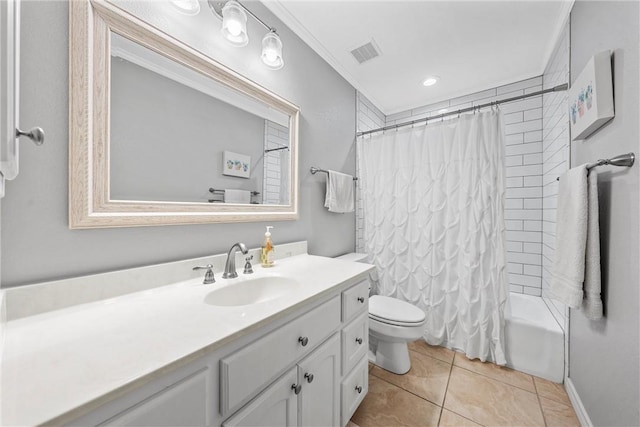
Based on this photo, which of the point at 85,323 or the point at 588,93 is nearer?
the point at 85,323

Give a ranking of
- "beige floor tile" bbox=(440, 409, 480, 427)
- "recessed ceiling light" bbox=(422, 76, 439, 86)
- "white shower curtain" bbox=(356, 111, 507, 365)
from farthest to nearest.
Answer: "recessed ceiling light" bbox=(422, 76, 439, 86) → "white shower curtain" bbox=(356, 111, 507, 365) → "beige floor tile" bbox=(440, 409, 480, 427)

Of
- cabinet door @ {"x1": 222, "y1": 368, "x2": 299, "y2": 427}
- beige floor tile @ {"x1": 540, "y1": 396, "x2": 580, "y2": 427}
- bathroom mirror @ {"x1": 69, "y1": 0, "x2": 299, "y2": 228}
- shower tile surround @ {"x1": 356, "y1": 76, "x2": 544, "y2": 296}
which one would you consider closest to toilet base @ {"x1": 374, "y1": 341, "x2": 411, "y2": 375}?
beige floor tile @ {"x1": 540, "y1": 396, "x2": 580, "y2": 427}

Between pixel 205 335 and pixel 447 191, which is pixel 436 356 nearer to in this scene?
pixel 447 191

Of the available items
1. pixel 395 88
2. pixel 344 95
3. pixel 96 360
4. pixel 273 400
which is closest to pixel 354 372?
pixel 273 400

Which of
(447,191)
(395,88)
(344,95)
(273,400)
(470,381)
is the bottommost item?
(470,381)

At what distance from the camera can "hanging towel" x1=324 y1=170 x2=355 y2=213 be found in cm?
184

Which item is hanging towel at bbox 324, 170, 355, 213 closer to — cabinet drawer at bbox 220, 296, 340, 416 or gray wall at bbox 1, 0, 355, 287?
gray wall at bbox 1, 0, 355, 287

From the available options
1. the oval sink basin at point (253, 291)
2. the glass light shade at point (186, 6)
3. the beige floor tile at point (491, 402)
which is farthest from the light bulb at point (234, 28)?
the beige floor tile at point (491, 402)

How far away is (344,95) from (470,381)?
7.81 ft

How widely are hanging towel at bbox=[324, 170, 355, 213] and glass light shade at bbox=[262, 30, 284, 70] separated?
2.63 ft

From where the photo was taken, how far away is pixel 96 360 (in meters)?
0.50

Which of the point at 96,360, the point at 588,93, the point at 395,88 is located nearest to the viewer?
the point at 96,360

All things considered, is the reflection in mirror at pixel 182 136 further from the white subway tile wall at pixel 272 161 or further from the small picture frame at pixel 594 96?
the small picture frame at pixel 594 96

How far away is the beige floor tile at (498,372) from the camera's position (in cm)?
153
